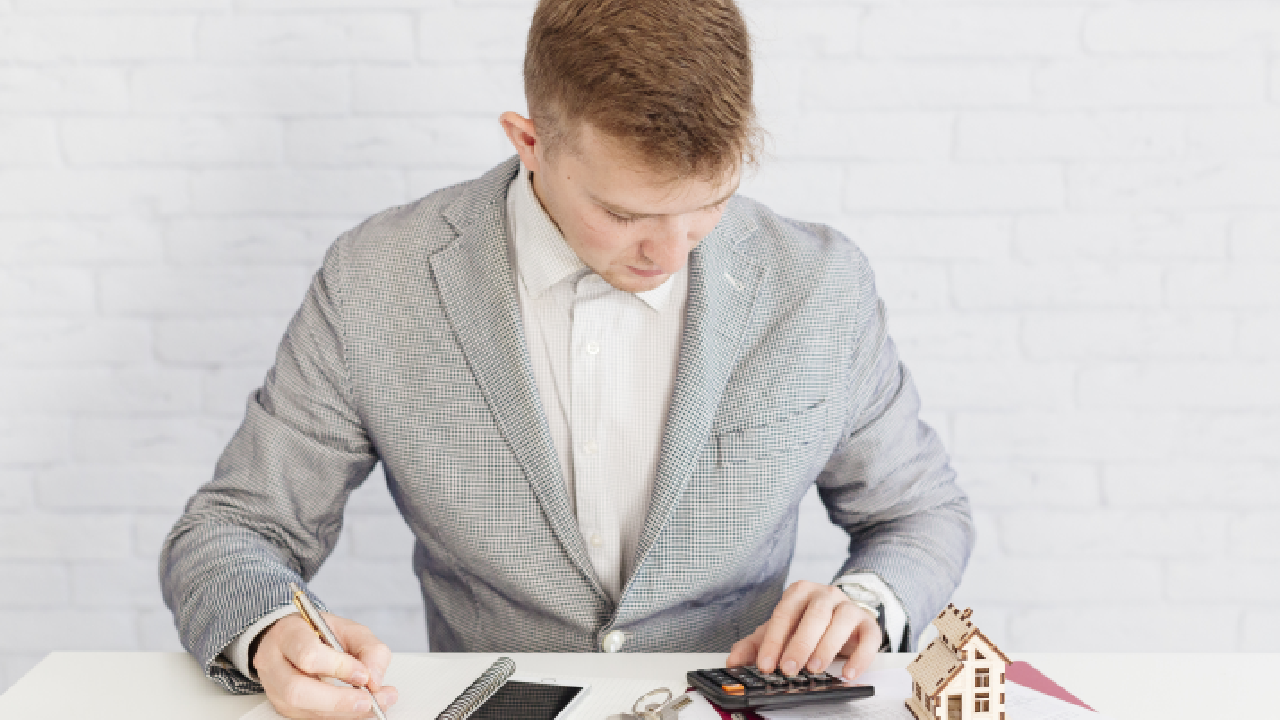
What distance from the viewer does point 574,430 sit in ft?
4.14

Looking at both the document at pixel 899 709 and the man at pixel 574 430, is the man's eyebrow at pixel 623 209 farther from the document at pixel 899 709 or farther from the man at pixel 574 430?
the document at pixel 899 709

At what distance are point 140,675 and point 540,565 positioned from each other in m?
0.42

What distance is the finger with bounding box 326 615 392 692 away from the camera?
96 cm

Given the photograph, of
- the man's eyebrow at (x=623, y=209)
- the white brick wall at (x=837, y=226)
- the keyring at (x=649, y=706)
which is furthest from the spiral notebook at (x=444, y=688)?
the white brick wall at (x=837, y=226)

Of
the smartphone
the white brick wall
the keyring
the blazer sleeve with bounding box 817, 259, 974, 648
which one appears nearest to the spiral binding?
the smartphone

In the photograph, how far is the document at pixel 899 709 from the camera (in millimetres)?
914

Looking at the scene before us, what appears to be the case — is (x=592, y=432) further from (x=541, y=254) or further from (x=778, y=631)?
(x=778, y=631)

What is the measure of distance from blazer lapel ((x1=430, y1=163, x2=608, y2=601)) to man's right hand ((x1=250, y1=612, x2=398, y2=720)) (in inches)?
11.0

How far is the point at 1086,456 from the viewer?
6.04ft

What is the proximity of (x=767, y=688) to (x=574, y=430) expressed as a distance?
0.42 meters

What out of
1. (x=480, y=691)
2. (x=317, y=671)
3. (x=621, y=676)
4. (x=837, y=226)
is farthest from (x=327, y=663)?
(x=837, y=226)

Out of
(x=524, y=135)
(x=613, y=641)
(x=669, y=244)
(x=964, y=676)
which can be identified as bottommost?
(x=613, y=641)

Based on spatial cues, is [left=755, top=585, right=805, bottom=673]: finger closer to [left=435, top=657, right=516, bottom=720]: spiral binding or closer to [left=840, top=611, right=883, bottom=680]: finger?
[left=840, top=611, right=883, bottom=680]: finger

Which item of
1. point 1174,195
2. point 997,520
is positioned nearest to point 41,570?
point 997,520
